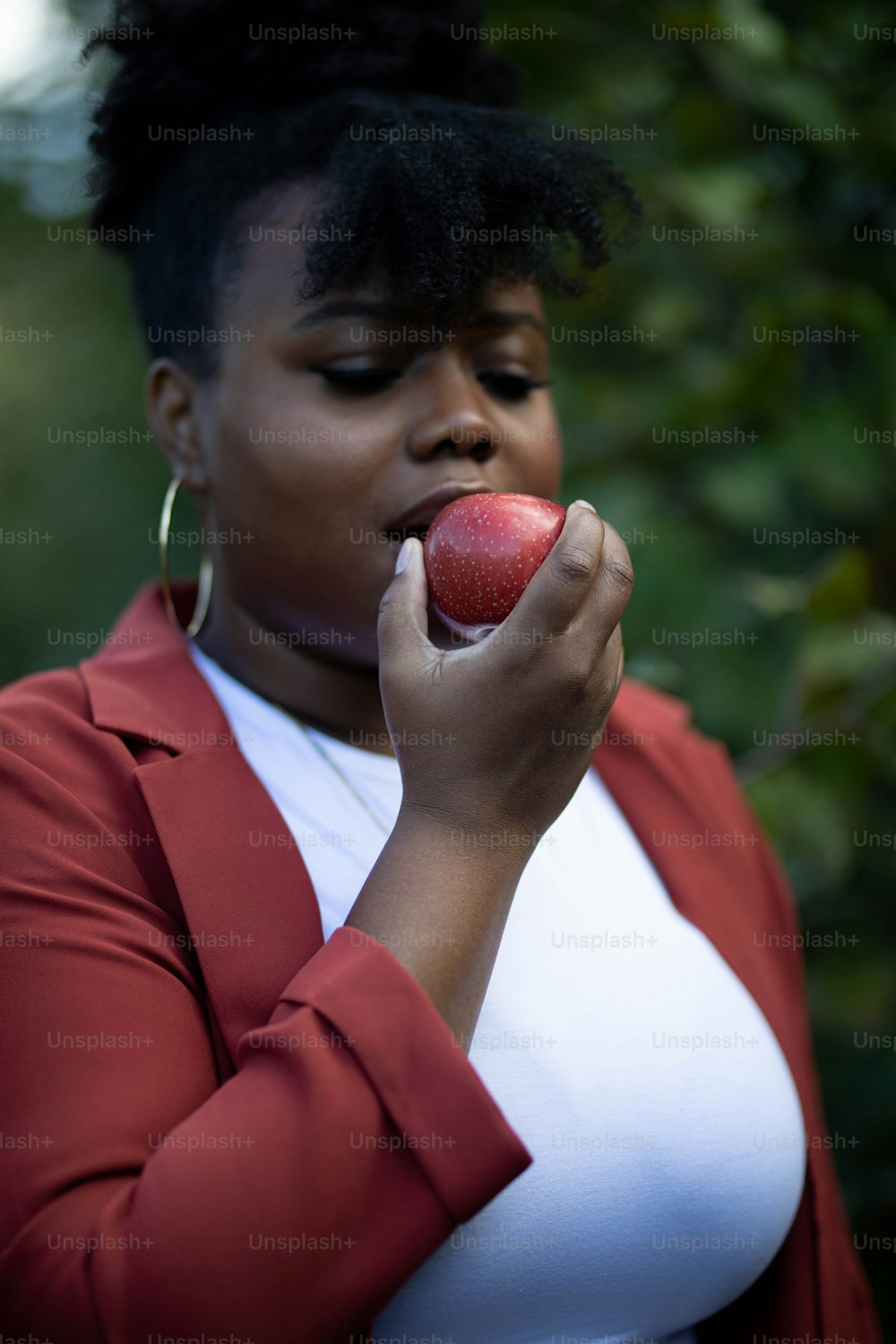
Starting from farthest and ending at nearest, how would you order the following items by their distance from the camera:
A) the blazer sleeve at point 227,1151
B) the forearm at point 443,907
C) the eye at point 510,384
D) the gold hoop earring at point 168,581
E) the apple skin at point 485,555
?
the gold hoop earring at point 168,581, the eye at point 510,384, the apple skin at point 485,555, the forearm at point 443,907, the blazer sleeve at point 227,1151

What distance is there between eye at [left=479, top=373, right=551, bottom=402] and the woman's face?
13 millimetres

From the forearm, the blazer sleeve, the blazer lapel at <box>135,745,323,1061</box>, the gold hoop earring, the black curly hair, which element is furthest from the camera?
the gold hoop earring

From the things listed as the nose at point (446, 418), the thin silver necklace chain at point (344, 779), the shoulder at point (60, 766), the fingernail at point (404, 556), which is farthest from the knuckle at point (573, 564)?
the shoulder at point (60, 766)

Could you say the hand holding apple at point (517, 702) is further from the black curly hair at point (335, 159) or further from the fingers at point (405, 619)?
the black curly hair at point (335, 159)

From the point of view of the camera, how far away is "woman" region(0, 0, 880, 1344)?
3.72 ft

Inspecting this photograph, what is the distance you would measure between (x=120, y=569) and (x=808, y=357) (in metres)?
3.49

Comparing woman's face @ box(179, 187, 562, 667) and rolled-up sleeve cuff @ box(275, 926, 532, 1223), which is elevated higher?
woman's face @ box(179, 187, 562, 667)

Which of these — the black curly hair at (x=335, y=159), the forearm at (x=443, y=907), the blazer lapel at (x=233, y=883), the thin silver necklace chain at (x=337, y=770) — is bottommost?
the thin silver necklace chain at (x=337, y=770)

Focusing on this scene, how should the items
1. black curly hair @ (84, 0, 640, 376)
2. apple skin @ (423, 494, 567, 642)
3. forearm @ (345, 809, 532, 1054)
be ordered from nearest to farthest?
forearm @ (345, 809, 532, 1054), apple skin @ (423, 494, 567, 642), black curly hair @ (84, 0, 640, 376)

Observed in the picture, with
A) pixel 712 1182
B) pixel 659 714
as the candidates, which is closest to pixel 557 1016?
pixel 712 1182

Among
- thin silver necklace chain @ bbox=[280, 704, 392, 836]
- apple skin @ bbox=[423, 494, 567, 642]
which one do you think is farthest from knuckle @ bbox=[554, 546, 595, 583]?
thin silver necklace chain @ bbox=[280, 704, 392, 836]

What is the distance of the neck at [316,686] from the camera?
1.79 meters

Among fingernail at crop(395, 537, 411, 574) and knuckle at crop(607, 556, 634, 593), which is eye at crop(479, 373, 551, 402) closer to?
fingernail at crop(395, 537, 411, 574)

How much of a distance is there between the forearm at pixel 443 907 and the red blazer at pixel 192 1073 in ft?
0.11
